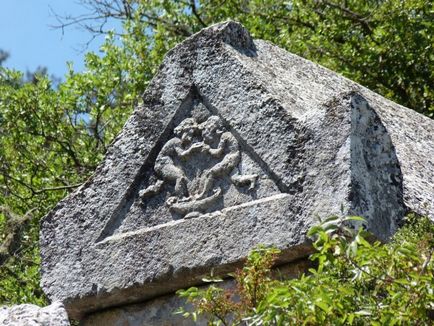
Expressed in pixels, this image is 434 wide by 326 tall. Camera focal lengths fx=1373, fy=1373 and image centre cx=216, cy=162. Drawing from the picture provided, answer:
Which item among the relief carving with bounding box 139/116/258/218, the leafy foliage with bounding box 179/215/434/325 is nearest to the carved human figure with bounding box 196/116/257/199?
the relief carving with bounding box 139/116/258/218

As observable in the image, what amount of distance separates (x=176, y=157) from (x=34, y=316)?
5.97ft

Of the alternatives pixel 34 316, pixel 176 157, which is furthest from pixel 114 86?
pixel 34 316

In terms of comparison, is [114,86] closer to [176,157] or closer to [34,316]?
[176,157]

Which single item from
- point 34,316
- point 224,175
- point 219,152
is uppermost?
point 219,152

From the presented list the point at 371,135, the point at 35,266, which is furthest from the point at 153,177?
the point at 35,266

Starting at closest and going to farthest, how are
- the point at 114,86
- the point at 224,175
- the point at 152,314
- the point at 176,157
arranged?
the point at 224,175 < the point at 152,314 < the point at 176,157 < the point at 114,86

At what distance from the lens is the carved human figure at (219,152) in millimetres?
6121

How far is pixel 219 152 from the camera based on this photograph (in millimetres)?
6191

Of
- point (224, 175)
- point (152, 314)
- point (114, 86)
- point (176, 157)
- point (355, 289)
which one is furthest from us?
point (114, 86)

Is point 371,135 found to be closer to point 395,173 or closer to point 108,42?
point 395,173

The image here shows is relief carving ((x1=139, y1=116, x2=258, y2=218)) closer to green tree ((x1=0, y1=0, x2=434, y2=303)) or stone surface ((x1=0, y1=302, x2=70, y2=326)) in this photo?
stone surface ((x1=0, y1=302, x2=70, y2=326))

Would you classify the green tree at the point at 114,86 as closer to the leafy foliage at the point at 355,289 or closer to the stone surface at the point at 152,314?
the stone surface at the point at 152,314

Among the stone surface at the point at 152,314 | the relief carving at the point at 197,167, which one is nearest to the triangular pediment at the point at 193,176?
the relief carving at the point at 197,167

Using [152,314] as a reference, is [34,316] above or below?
above
